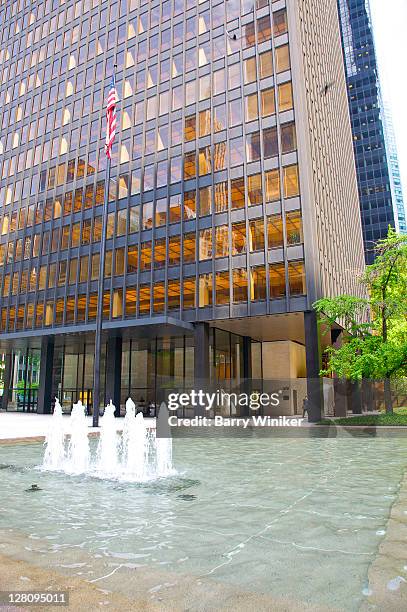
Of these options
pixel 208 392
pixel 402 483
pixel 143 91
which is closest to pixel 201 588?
pixel 402 483

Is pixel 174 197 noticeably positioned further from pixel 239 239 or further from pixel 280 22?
pixel 280 22

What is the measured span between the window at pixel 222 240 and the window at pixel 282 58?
41.3 feet

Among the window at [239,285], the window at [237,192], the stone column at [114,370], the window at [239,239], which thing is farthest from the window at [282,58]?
the stone column at [114,370]

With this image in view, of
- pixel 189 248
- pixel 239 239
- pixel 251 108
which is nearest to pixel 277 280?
pixel 239 239

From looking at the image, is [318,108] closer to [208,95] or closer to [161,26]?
[208,95]

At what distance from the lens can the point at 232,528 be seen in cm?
621

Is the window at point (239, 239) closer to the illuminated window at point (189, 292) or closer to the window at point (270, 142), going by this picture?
the illuminated window at point (189, 292)

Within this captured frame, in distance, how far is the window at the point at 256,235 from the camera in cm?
3133

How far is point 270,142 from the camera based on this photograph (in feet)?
106

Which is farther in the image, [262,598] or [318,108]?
[318,108]

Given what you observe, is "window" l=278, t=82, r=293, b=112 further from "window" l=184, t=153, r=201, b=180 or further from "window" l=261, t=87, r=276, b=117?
"window" l=184, t=153, r=201, b=180

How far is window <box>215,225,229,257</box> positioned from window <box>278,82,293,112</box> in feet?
31.4

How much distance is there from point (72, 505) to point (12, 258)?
138 feet

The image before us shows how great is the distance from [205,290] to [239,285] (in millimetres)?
2825
